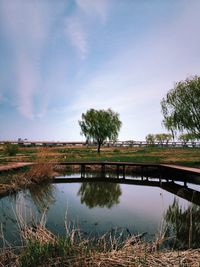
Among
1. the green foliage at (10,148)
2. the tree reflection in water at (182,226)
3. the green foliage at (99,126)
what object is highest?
the green foliage at (99,126)

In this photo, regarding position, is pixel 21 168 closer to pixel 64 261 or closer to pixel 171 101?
pixel 171 101

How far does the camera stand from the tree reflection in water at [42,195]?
34.0ft

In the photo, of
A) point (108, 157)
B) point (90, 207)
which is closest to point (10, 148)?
Answer: point (108, 157)

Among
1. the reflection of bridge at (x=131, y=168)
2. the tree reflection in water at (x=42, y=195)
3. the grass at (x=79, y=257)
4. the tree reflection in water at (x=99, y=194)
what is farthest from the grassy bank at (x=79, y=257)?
the reflection of bridge at (x=131, y=168)

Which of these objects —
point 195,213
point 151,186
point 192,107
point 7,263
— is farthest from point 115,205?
point 192,107

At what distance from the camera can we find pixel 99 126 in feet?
115

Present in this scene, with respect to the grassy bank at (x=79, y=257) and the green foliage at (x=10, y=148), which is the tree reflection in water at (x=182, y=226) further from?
the green foliage at (x=10, y=148)

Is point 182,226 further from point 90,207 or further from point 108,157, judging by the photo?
point 108,157

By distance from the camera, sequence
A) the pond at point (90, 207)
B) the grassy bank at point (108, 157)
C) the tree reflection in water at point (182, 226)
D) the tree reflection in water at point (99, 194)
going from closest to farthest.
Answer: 1. the tree reflection in water at point (182, 226)
2. the pond at point (90, 207)
3. the tree reflection in water at point (99, 194)
4. the grassy bank at point (108, 157)

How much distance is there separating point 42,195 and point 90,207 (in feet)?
8.44

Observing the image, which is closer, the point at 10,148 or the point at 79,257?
the point at 79,257

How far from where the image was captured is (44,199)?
11.4 meters

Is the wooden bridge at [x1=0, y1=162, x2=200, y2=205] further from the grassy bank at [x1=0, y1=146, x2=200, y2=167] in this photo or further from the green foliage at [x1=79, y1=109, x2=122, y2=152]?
the green foliage at [x1=79, y1=109, x2=122, y2=152]

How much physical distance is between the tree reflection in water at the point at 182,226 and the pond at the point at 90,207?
13.0 inches
